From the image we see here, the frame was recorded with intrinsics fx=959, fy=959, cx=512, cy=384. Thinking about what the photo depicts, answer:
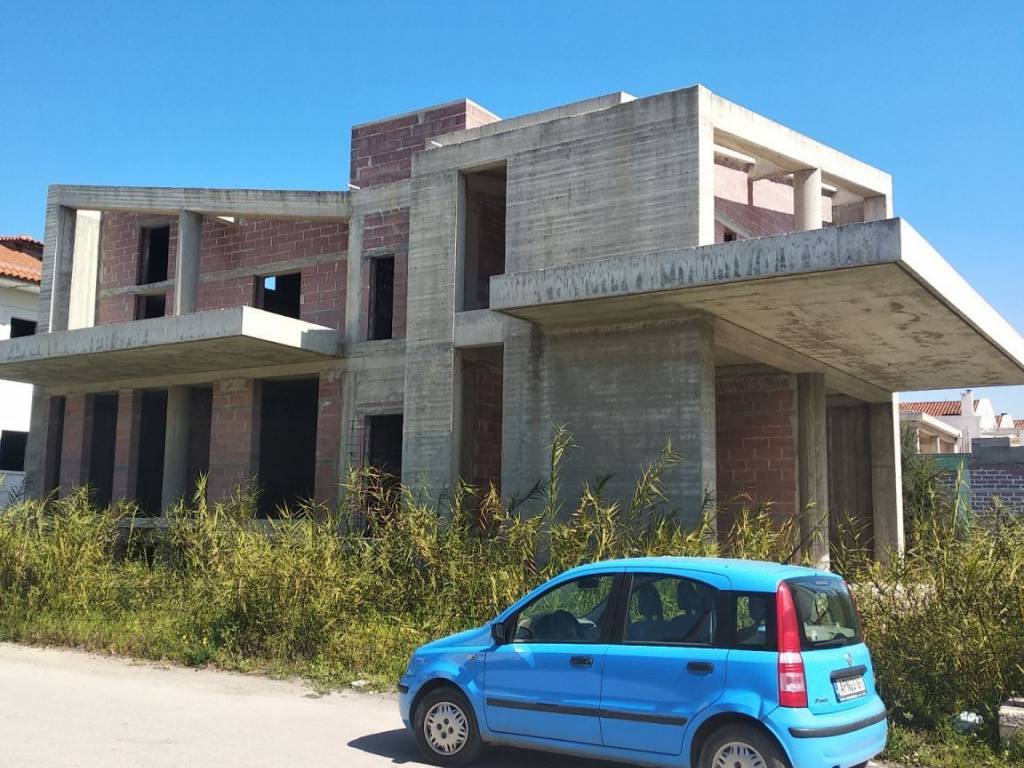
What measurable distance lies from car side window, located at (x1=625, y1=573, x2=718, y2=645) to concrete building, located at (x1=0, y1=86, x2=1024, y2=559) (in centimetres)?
489

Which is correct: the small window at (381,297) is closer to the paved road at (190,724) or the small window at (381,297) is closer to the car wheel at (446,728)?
the paved road at (190,724)

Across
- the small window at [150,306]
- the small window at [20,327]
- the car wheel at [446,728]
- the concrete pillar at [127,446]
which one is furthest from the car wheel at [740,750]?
the small window at [20,327]

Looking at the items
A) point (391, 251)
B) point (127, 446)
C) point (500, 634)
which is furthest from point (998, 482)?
point (500, 634)

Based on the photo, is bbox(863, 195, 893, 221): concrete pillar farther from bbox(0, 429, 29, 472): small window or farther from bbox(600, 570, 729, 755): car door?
bbox(0, 429, 29, 472): small window

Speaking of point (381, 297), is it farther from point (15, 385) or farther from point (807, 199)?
point (15, 385)

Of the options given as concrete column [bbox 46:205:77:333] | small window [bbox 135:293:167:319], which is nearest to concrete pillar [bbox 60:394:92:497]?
concrete column [bbox 46:205:77:333]

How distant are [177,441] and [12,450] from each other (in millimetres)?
12362

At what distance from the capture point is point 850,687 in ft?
19.0

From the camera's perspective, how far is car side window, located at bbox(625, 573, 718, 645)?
19.3 feet

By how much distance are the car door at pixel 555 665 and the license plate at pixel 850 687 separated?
1429 mm

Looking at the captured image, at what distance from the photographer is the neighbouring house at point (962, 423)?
133 ft

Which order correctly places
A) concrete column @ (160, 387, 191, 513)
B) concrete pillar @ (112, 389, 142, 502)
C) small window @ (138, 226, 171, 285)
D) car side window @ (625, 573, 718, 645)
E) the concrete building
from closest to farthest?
car side window @ (625, 573, 718, 645) → the concrete building → concrete column @ (160, 387, 191, 513) → concrete pillar @ (112, 389, 142, 502) → small window @ (138, 226, 171, 285)

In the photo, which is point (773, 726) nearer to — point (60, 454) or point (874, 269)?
point (874, 269)

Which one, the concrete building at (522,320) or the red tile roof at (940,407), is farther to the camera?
the red tile roof at (940,407)
